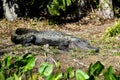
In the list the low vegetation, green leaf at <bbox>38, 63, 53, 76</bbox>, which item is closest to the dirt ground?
the low vegetation

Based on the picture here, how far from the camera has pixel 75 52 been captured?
9125mm

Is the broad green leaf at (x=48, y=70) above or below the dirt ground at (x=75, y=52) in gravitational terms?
above

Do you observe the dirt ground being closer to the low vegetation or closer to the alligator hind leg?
the alligator hind leg

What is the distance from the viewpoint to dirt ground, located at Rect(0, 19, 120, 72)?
785cm

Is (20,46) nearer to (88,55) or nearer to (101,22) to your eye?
(88,55)

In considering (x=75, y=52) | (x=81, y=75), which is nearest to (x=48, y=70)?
(x=81, y=75)

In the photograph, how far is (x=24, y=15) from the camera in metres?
14.4

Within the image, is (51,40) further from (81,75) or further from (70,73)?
(81,75)

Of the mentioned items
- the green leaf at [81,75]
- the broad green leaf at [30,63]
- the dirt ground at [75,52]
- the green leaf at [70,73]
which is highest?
the broad green leaf at [30,63]

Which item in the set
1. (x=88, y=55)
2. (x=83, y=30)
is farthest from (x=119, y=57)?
(x=83, y=30)

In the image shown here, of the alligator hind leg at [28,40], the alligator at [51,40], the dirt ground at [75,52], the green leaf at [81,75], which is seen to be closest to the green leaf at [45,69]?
the green leaf at [81,75]

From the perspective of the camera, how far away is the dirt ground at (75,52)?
7.85m

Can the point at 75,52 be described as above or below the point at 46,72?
below

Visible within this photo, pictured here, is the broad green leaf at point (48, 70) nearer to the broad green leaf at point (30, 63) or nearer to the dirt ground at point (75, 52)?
the broad green leaf at point (30, 63)
